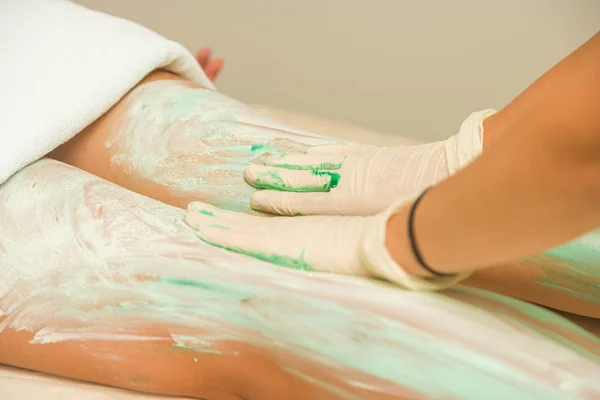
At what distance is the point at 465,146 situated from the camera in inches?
27.5

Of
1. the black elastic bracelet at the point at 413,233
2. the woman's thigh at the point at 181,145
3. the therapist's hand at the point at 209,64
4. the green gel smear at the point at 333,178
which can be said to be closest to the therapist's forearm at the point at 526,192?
the black elastic bracelet at the point at 413,233

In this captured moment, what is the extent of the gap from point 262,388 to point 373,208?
0.29 metres

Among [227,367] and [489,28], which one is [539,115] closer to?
[227,367]

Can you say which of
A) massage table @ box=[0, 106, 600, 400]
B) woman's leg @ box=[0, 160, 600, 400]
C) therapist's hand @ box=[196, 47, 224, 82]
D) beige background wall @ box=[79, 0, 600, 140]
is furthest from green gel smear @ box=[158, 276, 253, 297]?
beige background wall @ box=[79, 0, 600, 140]

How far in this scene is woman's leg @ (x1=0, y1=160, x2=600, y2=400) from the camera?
527 millimetres

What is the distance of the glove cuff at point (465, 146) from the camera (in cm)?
69

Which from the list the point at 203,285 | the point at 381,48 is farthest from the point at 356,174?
the point at 381,48

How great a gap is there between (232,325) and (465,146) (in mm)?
389

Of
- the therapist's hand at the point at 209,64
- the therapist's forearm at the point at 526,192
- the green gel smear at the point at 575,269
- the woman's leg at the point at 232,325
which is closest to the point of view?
the therapist's forearm at the point at 526,192

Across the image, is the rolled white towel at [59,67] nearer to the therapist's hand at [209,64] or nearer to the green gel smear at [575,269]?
the therapist's hand at [209,64]

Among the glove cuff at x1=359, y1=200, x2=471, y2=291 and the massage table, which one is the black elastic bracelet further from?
the massage table

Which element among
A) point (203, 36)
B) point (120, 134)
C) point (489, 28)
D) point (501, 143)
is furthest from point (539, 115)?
point (203, 36)

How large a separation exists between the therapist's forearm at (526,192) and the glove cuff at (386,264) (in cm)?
4

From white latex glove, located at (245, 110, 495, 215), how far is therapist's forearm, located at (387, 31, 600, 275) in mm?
180
